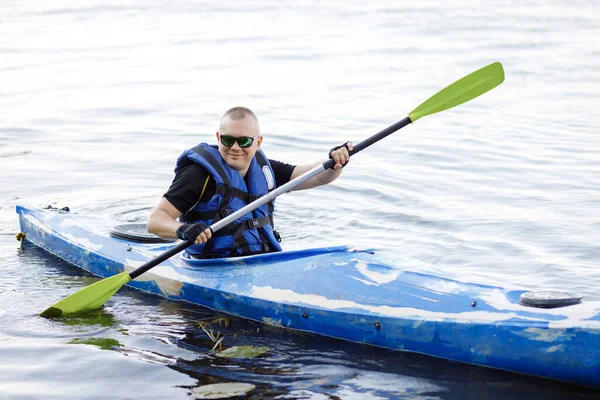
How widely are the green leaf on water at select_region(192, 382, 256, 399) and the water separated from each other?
0.06 metres

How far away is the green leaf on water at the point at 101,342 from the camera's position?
15.5 ft

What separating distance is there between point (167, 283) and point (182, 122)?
20.2 ft

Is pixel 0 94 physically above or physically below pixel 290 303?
→ above

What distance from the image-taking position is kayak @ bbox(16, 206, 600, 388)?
12.7ft

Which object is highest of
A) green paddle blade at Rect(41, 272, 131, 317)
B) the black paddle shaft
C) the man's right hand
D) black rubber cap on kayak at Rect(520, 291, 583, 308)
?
the black paddle shaft

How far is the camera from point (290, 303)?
473 centimetres

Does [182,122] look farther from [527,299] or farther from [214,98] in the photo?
[527,299]

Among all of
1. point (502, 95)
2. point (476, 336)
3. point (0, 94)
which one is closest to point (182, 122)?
point (0, 94)

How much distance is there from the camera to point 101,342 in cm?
480

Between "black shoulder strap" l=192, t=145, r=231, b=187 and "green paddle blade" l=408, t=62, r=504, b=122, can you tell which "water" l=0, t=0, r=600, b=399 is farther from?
"green paddle blade" l=408, t=62, r=504, b=122

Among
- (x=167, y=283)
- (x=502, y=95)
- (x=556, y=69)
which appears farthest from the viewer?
(x=556, y=69)

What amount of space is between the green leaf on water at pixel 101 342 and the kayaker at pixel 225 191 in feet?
2.10

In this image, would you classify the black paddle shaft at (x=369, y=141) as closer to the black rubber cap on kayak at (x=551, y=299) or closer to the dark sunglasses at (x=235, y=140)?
the dark sunglasses at (x=235, y=140)

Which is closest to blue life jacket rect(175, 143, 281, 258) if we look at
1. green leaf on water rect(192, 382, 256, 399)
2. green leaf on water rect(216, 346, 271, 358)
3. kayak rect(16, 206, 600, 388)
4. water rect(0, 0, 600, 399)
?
kayak rect(16, 206, 600, 388)
